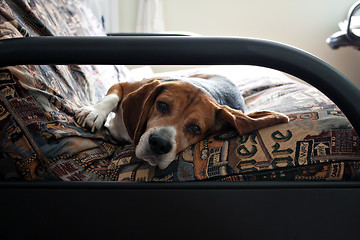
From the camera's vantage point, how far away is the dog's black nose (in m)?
0.97

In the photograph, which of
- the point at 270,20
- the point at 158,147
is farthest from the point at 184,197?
the point at 270,20

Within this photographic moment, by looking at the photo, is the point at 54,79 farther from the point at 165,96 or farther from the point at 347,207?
the point at 347,207

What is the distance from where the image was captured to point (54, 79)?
1.18 metres

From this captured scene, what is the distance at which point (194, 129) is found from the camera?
3.51 ft

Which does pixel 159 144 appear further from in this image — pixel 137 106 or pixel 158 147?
pixel 137 106

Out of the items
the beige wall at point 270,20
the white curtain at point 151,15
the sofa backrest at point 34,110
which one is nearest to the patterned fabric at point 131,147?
the sofa backrest at point 34,110

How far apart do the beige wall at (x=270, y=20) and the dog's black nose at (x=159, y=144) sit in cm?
327

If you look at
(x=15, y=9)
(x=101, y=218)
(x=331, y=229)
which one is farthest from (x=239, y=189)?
(x=15, y=9)

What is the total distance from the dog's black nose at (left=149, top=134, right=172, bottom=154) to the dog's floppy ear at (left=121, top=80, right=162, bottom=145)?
13 centimetres

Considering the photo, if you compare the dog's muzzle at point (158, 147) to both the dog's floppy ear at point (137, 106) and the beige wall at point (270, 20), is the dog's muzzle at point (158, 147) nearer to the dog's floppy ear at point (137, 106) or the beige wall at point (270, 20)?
the dog's floppy ear at point (137, 106)

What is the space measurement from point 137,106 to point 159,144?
→ 223mm

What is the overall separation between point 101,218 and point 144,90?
456 millimetres

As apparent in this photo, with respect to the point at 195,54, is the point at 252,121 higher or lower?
lower

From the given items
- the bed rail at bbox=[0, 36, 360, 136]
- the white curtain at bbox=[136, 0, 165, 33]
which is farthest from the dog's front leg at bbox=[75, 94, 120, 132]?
the white curtain at bbox=[136, 0, 165, 33]
